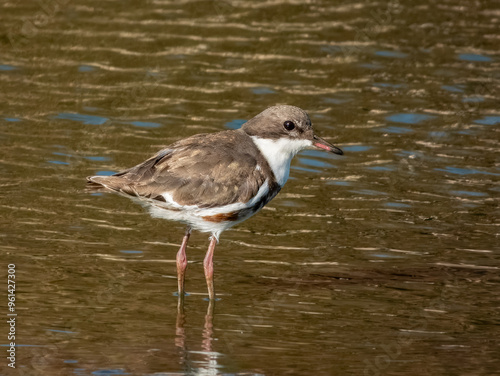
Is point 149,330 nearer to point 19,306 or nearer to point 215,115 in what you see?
point 19,306

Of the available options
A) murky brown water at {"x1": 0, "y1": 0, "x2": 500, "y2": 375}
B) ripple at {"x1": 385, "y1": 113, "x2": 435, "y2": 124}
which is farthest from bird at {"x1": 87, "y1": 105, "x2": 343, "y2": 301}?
ripple at {"x1": 385, "y1": 113, "x2": 435, "y2": 124}

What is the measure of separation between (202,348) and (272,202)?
507 centimetres

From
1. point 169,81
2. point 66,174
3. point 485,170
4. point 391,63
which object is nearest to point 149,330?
point 66,174

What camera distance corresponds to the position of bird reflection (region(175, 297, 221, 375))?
9633mm

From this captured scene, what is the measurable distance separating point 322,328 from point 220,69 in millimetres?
9853

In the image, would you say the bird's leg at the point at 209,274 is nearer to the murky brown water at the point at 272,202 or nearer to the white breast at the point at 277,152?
the murky brown water at the point at 272,202

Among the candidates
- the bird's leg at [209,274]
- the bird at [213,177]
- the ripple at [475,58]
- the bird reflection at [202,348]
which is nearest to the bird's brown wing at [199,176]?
the bird at [213,177]

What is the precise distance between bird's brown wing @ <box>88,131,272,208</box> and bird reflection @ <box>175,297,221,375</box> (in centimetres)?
114

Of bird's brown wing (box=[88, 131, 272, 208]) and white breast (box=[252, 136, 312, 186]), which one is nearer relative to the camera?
bird's brown wing (box=[88, 131, 272, 208])

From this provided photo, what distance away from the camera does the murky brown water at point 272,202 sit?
34.2ft

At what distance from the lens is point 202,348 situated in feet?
33.5

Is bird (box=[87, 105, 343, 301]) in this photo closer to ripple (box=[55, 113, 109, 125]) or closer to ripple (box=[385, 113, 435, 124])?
ripple (box=[55, 113, 109, 125])

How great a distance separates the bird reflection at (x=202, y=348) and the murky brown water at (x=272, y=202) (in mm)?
28

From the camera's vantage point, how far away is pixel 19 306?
10.9 metres
